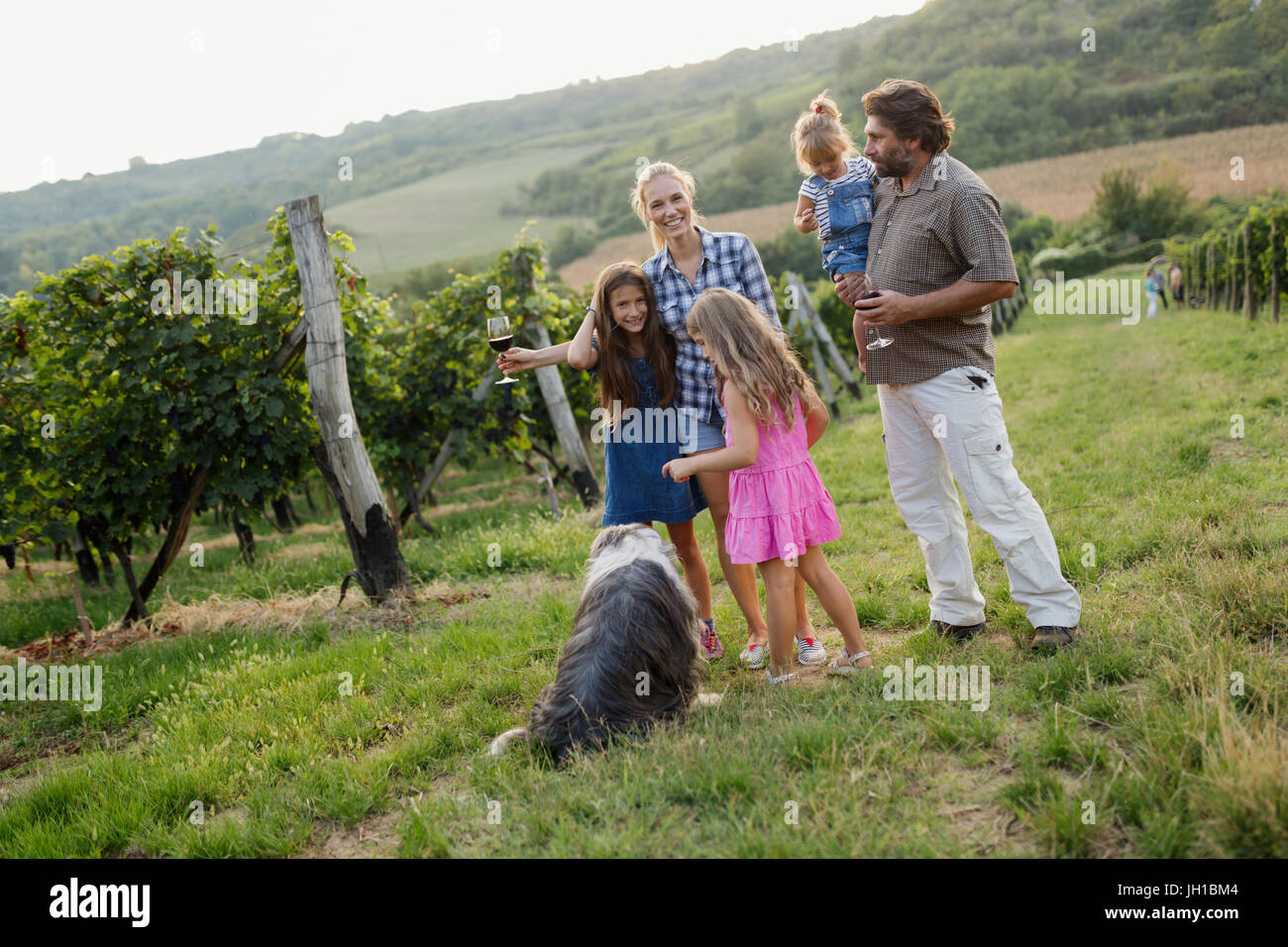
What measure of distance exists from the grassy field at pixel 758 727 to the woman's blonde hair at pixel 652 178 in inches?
85.2

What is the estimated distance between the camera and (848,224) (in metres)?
3.83

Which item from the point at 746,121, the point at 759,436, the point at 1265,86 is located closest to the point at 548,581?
the point at 759,436

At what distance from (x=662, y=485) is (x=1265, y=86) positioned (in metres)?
55.1

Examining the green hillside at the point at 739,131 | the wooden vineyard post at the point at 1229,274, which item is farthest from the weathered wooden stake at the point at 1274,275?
the green hillside at the point at 739,131

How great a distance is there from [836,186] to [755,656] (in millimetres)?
2305

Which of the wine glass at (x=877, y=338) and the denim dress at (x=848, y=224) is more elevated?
the denim dress at (x=848, y=224)

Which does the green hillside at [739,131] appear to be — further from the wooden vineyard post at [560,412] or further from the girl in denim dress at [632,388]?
the girl in denim dress at [632,388]

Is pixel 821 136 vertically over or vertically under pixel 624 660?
over

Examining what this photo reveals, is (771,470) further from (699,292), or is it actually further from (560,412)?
(560,412)

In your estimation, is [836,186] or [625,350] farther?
[625,350]

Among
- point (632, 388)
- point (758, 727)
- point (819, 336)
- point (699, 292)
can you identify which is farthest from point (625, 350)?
point (819, 336)

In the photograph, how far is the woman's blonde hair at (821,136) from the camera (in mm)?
3838
